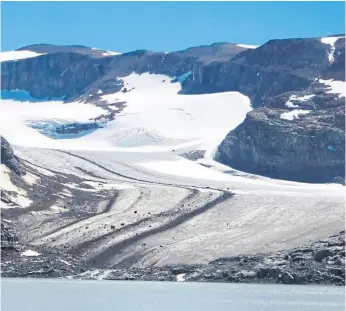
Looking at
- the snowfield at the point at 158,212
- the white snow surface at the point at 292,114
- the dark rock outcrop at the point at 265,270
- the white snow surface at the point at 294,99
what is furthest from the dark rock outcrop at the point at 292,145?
the dark rock outcrop at the point at 265,270

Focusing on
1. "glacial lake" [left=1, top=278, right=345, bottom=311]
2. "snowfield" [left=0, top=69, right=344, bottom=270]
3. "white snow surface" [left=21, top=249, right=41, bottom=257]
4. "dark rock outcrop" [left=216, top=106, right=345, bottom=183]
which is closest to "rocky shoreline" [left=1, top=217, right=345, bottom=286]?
"white snow surface" [left=21, top=249, right=41, bottom=257]

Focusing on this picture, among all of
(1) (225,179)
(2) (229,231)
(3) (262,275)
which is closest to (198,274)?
(3) (262,275)

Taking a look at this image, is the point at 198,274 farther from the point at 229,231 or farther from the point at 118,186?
the point at 118,186

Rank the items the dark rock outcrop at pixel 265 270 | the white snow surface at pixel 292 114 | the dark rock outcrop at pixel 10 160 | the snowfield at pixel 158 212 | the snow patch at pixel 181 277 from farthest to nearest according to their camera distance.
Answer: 1. the white snow surface at pixel 292 114
2. the dark rock outcrop at pixel 10 160
3. the snowfield at pixel 158 212
4. the snow patch at pixel 181 277
5. the dark rock outcrop at pixel 265 270

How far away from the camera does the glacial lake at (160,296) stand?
59272 millimetres

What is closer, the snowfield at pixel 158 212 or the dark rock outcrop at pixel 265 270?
the dark rock outcrop at pixel 265 270

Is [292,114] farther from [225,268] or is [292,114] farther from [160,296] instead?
[160,296]

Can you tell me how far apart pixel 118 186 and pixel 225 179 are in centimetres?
2663

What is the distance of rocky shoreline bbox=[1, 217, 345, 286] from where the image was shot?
8294 centimetres

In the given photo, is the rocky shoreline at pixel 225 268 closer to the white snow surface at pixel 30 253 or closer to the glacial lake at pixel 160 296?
the white snow surface at pixel 30 253

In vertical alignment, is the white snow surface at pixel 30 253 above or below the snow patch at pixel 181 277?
above

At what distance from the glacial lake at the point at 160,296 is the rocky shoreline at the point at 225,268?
2.85 m

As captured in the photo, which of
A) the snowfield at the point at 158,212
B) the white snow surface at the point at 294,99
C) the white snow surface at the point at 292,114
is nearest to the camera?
the snowfield at the point at 158,212

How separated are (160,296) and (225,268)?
65.2 feet
